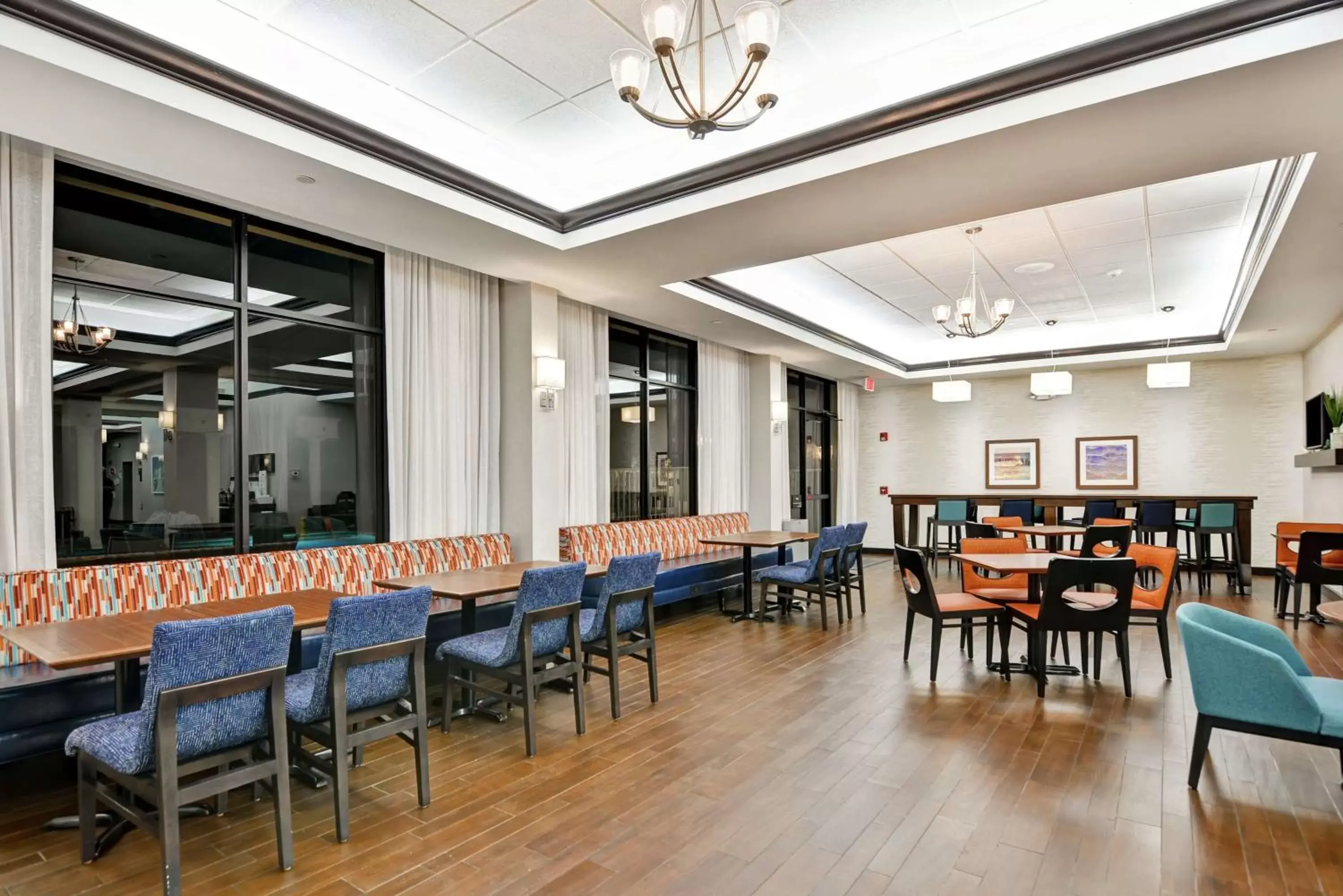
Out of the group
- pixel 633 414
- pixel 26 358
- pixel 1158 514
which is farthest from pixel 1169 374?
pixel 26 358

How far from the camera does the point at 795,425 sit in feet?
38.3

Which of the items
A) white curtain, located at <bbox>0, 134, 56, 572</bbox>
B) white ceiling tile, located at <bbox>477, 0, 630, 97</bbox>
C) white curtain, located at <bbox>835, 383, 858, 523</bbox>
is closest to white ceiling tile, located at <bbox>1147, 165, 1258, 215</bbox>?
white ceiling tile, located at <bbox>477, 0, 630, 97</bbox>

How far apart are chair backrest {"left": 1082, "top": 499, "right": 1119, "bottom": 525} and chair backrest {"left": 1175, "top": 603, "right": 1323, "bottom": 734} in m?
6.38

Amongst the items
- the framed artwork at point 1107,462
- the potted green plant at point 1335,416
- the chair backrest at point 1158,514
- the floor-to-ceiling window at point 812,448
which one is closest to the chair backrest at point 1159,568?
the potted green plant at point 1335,416

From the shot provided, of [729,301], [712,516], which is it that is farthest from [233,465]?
[712,516]

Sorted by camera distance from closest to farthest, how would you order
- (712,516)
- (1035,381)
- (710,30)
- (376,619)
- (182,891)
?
(182,891) → (376,619) → (710,30) → (712,516) → (1035,381)

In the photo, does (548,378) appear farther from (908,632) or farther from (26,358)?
(908,632)

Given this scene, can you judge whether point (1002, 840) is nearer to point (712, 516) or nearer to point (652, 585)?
point (652, 585)

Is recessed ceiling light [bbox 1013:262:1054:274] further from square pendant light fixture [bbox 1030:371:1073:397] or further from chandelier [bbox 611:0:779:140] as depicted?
chandelier [bbox 611:0:779:140]

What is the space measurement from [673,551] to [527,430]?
2536mm

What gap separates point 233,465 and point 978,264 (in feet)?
21.6

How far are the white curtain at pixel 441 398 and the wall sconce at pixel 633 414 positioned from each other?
1991 mm

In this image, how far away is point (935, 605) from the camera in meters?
4.68

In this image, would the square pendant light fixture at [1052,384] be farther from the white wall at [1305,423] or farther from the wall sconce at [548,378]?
the wall sconce at [548,378]
